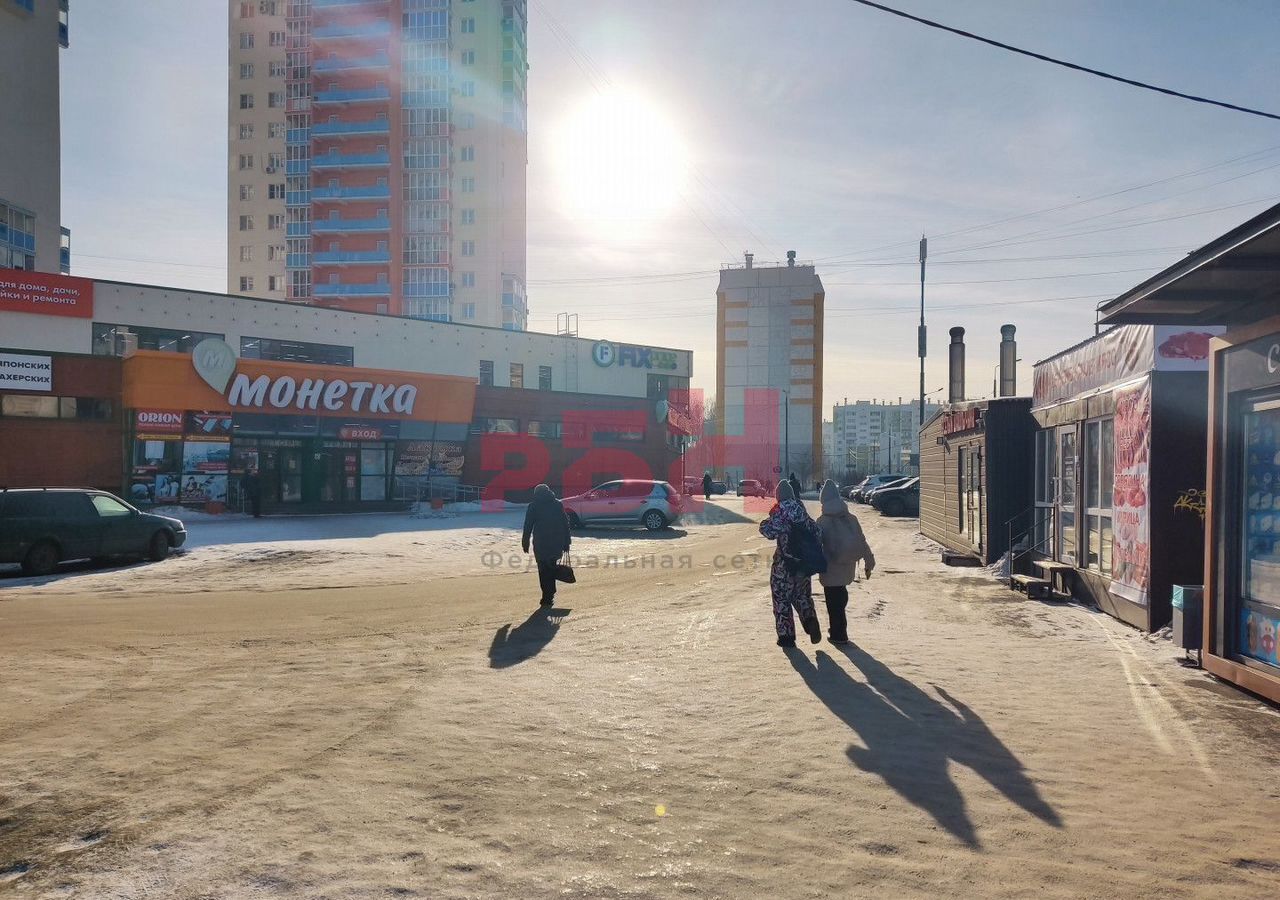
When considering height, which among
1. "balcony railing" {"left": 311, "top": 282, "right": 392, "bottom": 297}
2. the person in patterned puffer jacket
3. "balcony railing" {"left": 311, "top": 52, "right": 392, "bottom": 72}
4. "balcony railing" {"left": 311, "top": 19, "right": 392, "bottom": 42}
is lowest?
the person in patterned puffer jacket

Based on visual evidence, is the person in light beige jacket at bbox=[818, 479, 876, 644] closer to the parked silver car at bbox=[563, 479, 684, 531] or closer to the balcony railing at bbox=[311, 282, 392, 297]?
the parked silver car at bbox=[563, 479, 684, 531]

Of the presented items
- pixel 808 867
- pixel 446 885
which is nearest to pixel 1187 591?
pixel 808 867

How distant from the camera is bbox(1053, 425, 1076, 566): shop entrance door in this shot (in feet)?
42.7

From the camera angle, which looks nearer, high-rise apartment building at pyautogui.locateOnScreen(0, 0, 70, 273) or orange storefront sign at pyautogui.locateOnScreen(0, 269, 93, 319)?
orange storefront sign at pyautogui.locateOnScreen(0, 269, 93, 319)

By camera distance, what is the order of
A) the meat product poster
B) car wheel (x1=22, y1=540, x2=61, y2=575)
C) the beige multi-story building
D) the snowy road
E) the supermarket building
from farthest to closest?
the beige multi-story building, the supermarket building, car wheel (x1=22, y1=540, x2=61, y2=575), the meat product poster, the snowy road

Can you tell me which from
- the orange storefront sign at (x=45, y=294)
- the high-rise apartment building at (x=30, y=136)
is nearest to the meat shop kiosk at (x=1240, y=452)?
the orange storefront sign at (x=45, y=294)

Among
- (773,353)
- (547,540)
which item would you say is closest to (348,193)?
(773,353)

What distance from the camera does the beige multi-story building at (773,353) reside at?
3922 inches

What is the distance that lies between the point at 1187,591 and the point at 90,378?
31.1m

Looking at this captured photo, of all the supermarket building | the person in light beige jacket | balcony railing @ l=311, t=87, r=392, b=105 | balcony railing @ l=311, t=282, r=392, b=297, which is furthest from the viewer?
balcony railing @ l=311, t=282, r=392, b=297

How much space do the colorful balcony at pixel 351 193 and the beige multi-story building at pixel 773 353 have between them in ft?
145

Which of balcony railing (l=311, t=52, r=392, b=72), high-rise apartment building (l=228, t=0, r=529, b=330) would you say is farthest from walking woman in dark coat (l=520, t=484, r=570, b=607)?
balcony railing (l=311, t=52, r=392, b=72)

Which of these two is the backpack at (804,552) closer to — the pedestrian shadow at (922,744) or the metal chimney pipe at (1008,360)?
the pedestrian shadow at (922,744)

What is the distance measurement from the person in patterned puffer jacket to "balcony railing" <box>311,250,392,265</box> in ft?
218
